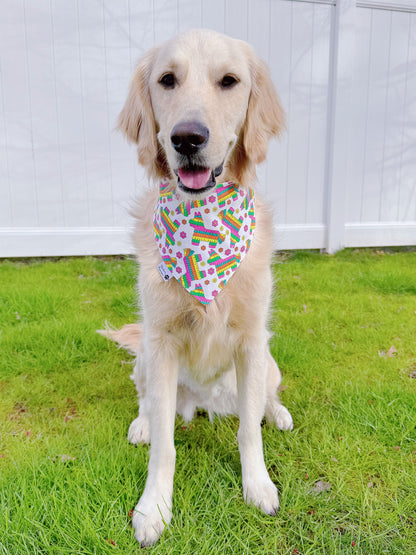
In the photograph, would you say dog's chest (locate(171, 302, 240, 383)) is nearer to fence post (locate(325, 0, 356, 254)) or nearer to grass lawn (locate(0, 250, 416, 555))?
grass lawn (locate(0, 250, 416, 555))

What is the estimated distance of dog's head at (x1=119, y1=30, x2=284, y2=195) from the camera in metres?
1.37

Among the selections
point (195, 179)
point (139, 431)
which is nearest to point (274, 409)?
point (139, 431)

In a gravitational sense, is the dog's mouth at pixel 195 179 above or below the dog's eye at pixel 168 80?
below

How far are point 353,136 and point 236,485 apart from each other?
4488 millimetres

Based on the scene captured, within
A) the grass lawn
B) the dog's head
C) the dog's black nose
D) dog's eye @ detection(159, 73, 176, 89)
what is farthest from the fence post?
the dog's black nose

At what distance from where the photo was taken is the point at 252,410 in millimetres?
1654

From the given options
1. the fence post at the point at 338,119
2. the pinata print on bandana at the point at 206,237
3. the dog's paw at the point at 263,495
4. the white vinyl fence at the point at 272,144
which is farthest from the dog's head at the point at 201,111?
the fence post at the point at 338,119

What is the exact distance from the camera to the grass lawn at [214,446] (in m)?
1.40

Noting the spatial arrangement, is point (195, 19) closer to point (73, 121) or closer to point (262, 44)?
point (262, 44)

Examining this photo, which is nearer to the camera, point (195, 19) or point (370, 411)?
point (370, 411)

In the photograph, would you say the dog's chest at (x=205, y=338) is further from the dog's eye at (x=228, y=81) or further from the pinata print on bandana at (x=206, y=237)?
the dog's eye at (x=228, y=81)

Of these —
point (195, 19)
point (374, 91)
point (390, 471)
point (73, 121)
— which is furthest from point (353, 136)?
point (390, 471)

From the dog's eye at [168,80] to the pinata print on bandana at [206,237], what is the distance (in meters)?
0.38

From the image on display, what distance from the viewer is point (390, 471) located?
Result: 5.47ft
